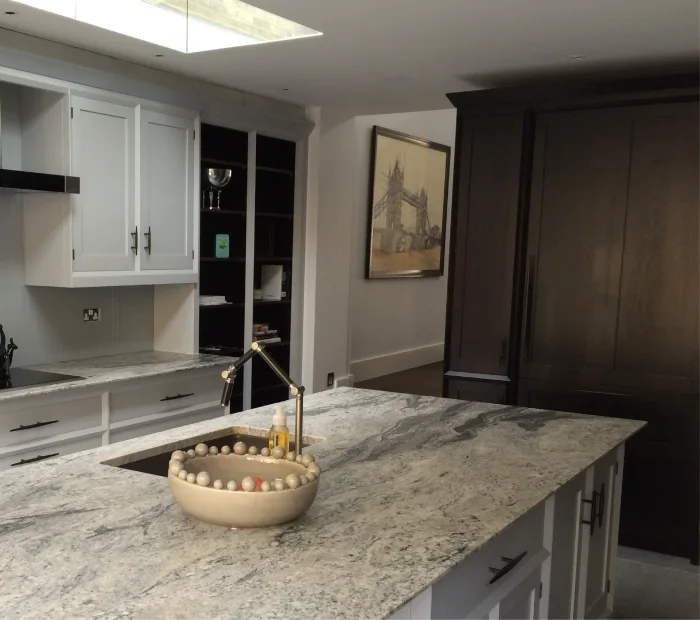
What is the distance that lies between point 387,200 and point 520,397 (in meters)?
3.64

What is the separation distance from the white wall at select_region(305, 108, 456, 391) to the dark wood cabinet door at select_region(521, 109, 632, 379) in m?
1.91

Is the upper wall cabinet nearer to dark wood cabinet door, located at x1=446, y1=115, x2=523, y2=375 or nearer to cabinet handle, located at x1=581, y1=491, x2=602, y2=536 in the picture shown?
dark wood cabinet door, located at x1=446, y1=115, x2=523, y2=375

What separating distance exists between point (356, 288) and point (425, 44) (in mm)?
3661

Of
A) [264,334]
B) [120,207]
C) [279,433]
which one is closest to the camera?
[279,433]

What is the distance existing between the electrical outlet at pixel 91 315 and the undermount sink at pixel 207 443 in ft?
6.69

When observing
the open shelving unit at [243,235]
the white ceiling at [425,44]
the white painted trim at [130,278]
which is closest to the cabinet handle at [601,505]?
the white ceiling at [425,44]

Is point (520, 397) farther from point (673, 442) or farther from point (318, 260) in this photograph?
point (318, 260)

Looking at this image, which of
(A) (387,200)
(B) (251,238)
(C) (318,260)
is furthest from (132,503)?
(A) (387,200)

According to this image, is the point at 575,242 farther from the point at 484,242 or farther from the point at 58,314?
the point at 58,314

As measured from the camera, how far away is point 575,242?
3.99 metres

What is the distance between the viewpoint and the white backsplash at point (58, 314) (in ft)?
12.4

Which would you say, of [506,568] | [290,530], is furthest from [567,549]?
A: [290,530]

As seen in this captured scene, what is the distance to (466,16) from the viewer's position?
3.09m

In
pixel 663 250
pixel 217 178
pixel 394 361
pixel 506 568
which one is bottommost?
pixel 394 361
